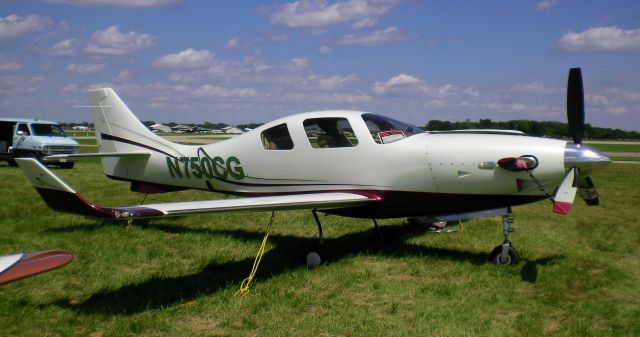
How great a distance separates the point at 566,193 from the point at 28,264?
5.89 meters

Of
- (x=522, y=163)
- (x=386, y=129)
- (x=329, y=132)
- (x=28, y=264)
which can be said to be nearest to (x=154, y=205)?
(x=28, y=264)

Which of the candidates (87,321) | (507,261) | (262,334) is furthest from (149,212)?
(507,261)

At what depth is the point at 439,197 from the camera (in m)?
7.47

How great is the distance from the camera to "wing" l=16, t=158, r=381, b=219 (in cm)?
497

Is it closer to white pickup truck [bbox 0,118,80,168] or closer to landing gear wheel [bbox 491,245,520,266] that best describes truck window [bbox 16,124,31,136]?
white pickup truck [bbox 0,118,80,168]

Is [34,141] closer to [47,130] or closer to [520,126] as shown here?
[47,130]

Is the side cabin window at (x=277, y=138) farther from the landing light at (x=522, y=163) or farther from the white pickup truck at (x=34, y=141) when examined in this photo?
the white pickup truck at (x=34, y=141)

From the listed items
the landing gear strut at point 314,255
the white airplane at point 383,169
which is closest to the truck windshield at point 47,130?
the white airplane at point 383,169

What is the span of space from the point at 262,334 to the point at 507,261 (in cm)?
409

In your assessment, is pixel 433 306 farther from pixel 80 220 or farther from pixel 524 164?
pixel 80 220

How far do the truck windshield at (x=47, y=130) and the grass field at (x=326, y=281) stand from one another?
16.7m

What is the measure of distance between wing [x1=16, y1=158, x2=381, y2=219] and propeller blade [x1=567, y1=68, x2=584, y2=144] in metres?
2.82

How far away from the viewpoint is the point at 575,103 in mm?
7246

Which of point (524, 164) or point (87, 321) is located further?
point (524, 164)
